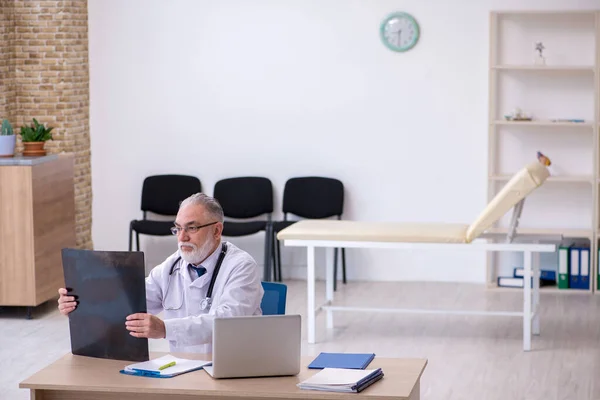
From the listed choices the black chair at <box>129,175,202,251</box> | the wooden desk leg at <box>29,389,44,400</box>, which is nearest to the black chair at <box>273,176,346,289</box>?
the black chair at <box>129,175,202,251</box>

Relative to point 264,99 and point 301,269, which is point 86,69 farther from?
point 301,269

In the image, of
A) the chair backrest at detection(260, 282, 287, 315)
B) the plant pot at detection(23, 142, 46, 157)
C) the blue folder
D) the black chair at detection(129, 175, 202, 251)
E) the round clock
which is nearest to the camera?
the blue folder

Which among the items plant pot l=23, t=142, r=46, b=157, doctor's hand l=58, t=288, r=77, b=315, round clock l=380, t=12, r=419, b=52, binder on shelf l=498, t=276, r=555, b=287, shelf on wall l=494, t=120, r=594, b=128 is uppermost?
round clock l=380, t=12, r=419, b=52

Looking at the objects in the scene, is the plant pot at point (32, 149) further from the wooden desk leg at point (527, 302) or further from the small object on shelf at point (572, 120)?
the small object on shelf at point (572, 120)

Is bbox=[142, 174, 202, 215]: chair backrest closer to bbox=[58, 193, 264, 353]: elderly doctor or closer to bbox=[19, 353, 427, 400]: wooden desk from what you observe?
bbox=[58, 193, 264, 353]: elderly doctor

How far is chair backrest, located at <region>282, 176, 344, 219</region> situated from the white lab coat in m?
4.11

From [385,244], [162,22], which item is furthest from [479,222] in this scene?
[162,22]

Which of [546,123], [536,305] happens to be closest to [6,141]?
[536,305]

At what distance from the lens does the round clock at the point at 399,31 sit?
25.7 feet

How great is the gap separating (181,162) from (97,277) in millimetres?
5093

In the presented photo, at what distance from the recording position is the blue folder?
3.32 meters

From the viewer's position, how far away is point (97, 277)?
132 inches

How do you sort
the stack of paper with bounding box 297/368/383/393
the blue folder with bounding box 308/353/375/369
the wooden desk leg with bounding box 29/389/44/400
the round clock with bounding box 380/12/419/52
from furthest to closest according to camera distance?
the round clock with bounding box 380/12/419/52
the blue folder with bounding box 308/353/375/369
the wooden desk leg with bounding box 29/389/44/400
the stack of paper with bounding box 297/368/383/393

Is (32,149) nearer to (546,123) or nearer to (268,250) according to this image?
(268,250)
